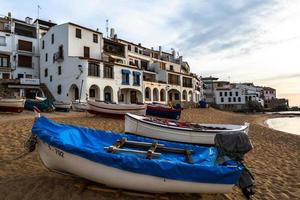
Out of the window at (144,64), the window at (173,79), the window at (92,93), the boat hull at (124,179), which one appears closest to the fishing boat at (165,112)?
the window at (92,93)

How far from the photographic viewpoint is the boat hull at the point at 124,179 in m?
5.20

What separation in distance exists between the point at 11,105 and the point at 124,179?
21.3 metres

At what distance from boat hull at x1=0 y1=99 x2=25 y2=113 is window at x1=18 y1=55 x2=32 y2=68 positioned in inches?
933

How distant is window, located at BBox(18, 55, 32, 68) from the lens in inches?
1740

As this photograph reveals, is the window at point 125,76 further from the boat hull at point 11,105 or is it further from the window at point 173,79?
the boat hull at point 11,105

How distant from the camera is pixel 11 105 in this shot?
912 inches

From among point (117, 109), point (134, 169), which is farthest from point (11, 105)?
point (134, 169)

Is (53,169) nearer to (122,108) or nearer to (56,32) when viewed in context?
(122,108)

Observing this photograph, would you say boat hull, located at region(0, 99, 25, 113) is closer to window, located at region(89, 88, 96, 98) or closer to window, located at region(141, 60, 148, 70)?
window, located at region(89, 88, 96, 98)

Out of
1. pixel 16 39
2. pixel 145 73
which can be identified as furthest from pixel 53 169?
pixel 145 73

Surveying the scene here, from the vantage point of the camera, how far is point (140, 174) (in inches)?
204

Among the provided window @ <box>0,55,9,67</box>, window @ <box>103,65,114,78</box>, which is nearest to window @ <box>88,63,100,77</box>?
window @ <box>103,65,114,78</box>

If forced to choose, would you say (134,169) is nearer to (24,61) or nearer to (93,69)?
(93,69)

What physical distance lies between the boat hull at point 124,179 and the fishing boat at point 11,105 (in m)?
20.0
